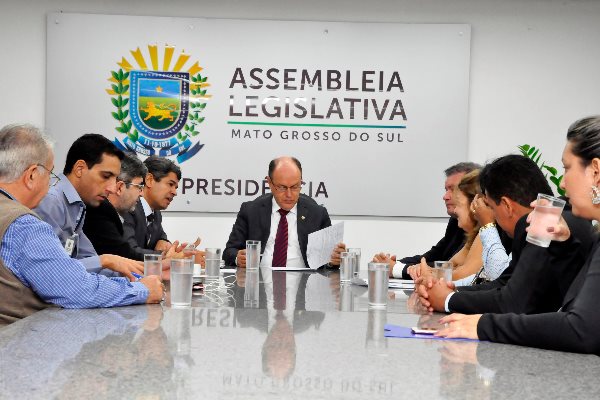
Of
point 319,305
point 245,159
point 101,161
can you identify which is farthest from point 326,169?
point 319,305

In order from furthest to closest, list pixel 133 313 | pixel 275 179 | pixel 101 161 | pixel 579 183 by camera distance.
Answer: pixel 275 179, pixel 101 161, pixel 133 313, pixel 579 183

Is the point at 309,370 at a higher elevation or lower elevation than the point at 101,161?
lower

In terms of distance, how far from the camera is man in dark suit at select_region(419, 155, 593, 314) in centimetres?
Answer: 262

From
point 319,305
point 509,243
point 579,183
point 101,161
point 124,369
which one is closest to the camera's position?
point 124,369

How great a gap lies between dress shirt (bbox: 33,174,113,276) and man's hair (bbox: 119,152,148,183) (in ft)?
2.96

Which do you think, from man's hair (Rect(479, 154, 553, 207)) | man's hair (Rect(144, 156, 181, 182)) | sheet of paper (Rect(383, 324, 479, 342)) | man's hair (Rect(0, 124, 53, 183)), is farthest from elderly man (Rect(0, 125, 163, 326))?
man's hair (Rect(144, 156, 181, 182))

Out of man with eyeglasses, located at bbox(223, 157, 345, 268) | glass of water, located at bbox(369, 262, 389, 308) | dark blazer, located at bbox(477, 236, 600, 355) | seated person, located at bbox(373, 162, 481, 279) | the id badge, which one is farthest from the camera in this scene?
man with eyeglasses, located at bbox(223, 157, 345, 268)

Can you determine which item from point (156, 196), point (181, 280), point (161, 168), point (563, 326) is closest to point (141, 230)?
point (156, 196)

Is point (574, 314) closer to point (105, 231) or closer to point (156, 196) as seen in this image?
point (105, 231)

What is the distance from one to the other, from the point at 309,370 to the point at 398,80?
4.84m

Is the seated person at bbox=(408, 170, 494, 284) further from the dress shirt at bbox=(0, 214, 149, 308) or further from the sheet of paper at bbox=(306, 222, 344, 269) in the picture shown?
the dress shirt at bbox=(0, 214, 149, 308)

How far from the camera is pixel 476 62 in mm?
6453

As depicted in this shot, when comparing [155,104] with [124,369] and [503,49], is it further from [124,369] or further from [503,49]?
[124,369]

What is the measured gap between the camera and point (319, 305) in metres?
3.03
